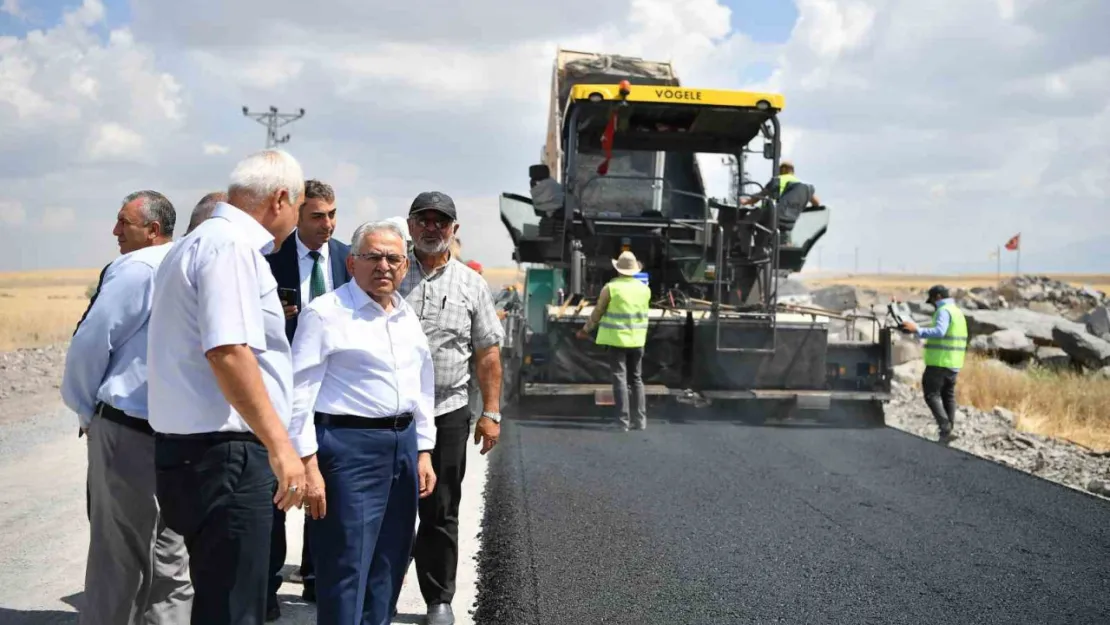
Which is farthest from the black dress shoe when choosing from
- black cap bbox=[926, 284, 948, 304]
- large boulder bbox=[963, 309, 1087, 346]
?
large boulder bbox=[963, 309, 1087, 346]

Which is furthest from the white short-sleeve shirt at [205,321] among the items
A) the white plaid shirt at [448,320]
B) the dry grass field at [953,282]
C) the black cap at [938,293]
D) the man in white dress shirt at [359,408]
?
the dry grass field at [953,282]

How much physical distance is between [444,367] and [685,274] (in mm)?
6545

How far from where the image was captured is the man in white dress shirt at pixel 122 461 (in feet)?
10.7

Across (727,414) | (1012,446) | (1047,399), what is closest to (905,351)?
(1047,399)

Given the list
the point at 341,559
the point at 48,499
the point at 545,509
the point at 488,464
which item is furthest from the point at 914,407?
the point at 341,559

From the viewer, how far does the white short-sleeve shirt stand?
254cm

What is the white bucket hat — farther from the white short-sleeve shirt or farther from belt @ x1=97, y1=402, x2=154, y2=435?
the white short-sleeve shirt

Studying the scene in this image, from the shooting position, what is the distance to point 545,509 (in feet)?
19.8

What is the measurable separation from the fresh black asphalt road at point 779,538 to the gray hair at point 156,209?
193 centimetres

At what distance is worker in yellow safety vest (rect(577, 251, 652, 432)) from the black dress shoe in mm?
5190

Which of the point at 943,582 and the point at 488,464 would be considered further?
the point at 488,464

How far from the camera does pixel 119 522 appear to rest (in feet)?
10.8

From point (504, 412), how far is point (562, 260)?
61.8 inches

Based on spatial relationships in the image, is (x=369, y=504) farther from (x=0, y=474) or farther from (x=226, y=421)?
(x=0, y=474)
